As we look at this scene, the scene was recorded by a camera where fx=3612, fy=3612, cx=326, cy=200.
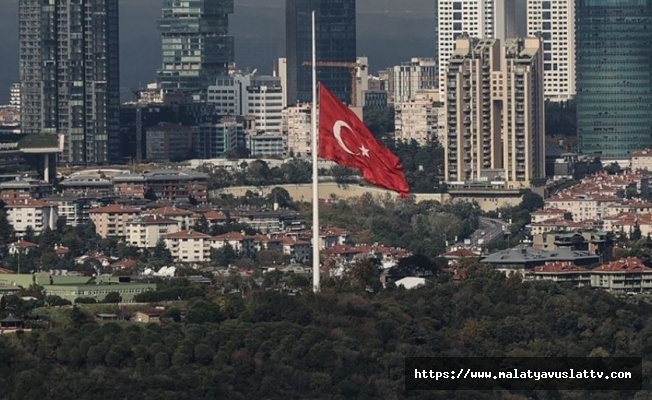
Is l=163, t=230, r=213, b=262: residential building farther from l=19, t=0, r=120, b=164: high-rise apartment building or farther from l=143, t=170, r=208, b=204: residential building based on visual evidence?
l=19, t=0, r=120, b=164: high-rise apartment building

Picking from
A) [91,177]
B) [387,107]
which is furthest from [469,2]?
[91,177]

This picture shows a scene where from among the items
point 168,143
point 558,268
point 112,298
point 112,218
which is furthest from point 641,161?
point 112,298

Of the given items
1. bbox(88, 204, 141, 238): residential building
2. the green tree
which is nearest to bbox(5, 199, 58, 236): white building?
bbox(88, 204, 141, 238): residential building

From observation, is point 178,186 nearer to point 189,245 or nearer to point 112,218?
point 112,218

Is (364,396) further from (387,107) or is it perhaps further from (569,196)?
(387,107)

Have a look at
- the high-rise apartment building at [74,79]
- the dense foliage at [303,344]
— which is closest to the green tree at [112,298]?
the dense foliage at [303,344]
